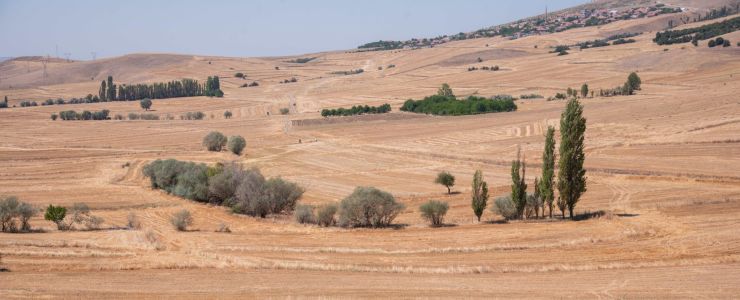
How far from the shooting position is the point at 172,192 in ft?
208

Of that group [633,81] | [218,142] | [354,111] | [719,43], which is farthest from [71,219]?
[719,43]

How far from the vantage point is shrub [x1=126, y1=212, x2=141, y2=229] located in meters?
46.8

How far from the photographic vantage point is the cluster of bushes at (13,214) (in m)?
43.8

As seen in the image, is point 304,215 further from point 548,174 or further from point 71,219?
point 548,174

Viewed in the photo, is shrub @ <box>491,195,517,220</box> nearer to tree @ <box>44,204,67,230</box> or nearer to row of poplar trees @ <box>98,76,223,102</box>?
tree @ <box>44,204,67,230</box>

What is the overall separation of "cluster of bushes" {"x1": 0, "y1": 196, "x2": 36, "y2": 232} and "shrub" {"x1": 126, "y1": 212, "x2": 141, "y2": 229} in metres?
5.54

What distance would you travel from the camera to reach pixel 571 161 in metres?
46.3

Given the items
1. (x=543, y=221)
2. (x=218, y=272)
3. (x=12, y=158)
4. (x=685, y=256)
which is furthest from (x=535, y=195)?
(x=12, y=158)

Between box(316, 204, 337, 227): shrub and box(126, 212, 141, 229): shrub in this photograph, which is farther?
box(316, 204, 337, 227): shrub

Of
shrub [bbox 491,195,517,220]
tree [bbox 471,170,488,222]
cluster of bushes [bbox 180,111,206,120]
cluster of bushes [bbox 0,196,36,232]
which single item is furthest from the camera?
cluster of bushes [bbox 180,111,206,120]

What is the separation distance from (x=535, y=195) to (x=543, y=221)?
220cm

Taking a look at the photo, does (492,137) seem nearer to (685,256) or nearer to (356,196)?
(356,196)

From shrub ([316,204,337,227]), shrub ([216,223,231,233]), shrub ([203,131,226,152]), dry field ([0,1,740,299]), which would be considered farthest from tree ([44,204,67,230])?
shrub ([203,131,226,152])

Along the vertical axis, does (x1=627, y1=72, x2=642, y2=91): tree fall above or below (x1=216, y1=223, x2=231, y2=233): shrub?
above
